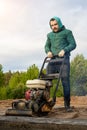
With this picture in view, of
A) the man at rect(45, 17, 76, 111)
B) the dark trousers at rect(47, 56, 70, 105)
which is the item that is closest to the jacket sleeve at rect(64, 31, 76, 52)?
the man at rect(45, 17, 76, 111)

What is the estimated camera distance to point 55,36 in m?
8.42

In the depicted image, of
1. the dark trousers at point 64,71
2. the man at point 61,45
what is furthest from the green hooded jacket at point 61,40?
the dark trousers at point 64,71

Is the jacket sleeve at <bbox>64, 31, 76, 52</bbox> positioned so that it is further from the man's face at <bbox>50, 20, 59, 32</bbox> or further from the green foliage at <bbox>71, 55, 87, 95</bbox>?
the green foliage at <bbox>71, 55, 87, 95</bbox>

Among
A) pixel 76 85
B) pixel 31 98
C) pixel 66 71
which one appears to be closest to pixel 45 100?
pixel 31 98

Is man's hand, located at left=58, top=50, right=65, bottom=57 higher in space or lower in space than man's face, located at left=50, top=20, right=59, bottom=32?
lower

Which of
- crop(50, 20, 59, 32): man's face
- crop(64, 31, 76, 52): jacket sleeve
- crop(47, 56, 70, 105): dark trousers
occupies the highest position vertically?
crop(50, 20, 59, 32): man's face

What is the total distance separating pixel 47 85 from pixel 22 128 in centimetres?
134

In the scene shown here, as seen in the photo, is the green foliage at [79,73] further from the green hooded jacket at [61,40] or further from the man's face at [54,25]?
the man's face at [54,25]

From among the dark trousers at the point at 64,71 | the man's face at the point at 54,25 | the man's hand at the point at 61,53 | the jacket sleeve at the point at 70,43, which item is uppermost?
the man's face at the point at 54,25

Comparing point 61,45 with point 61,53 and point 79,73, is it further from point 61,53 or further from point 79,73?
point 79,73

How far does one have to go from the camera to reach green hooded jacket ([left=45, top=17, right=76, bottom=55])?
8.26 metres

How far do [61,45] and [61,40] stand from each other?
0.33 ft

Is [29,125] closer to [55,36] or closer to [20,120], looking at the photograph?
[20,120]

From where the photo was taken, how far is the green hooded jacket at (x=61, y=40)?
27.1 feet
